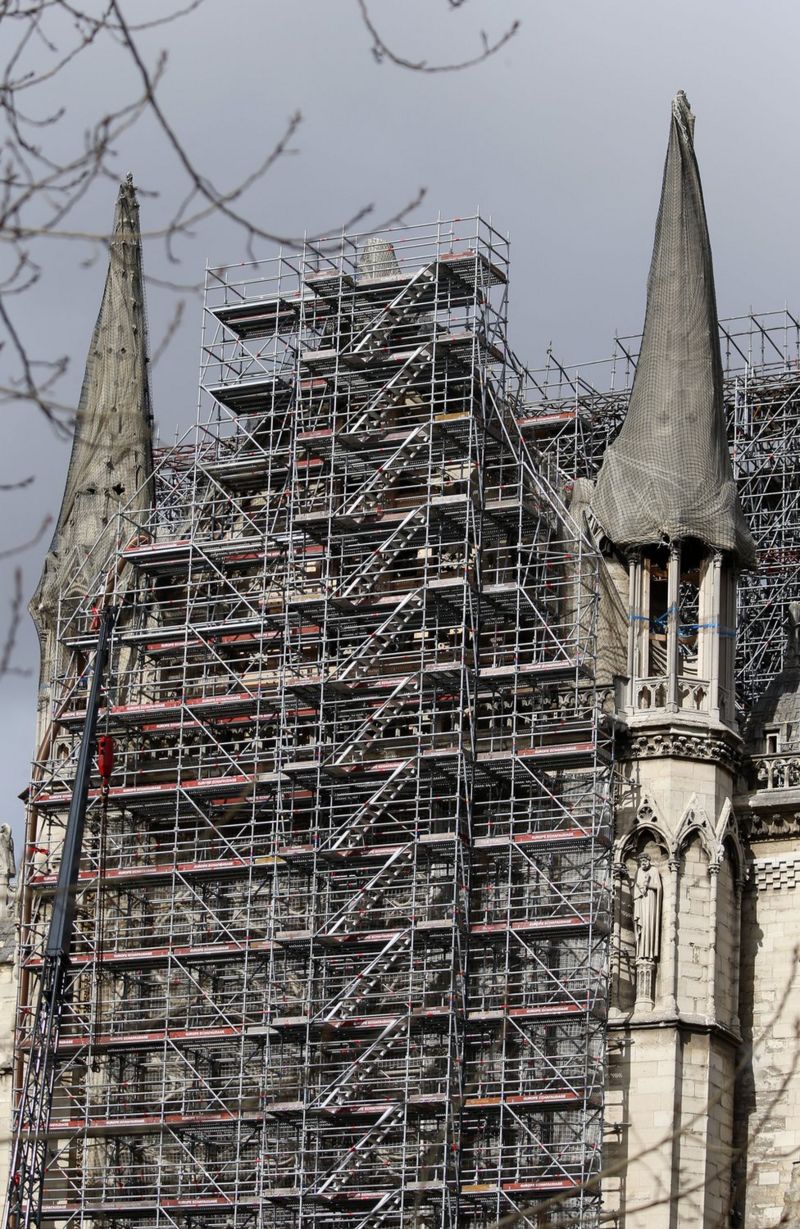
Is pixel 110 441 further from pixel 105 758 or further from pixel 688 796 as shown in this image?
pixel 688 796

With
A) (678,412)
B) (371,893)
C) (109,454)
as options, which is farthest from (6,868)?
(678,412)

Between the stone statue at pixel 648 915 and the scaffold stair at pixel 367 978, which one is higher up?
the stone statue at pixel 648 915

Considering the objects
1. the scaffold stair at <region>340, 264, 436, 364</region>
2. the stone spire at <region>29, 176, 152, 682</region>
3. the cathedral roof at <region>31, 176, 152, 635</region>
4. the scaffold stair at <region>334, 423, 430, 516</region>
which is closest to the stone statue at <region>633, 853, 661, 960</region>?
the scaffold stair at <region>334, 423, 430, 516</region>

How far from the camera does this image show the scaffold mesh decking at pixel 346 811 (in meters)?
42.8

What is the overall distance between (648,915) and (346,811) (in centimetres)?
528

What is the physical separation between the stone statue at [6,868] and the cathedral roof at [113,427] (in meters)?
4.25

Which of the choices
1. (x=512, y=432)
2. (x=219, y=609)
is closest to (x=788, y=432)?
(x=512, y=432)

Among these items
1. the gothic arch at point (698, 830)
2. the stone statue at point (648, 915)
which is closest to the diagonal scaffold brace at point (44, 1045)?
the stone statue at point (648, 915)

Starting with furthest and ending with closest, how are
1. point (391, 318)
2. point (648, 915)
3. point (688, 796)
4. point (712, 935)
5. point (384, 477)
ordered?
point (391, 318) < point (384, 477) < point (688, 796) < point (712, 935) < point (648, 915)

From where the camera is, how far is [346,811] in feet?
149

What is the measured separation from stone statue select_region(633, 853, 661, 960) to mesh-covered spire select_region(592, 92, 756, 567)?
533 centimetres

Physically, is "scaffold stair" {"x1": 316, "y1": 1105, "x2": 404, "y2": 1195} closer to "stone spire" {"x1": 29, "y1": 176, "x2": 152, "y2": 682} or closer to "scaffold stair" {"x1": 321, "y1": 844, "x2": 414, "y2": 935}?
"scaffold stair" {"x1": 321, "y1": 844, "x2": 414, "y2": 935}

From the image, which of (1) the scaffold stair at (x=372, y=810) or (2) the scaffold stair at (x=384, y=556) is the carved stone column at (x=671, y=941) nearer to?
(1) the scaffold stair at (x=372, y=810)

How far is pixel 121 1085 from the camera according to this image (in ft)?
153
